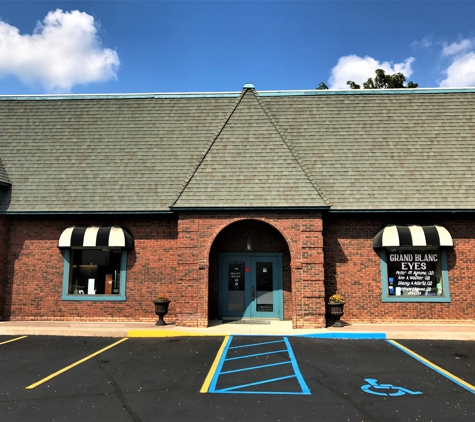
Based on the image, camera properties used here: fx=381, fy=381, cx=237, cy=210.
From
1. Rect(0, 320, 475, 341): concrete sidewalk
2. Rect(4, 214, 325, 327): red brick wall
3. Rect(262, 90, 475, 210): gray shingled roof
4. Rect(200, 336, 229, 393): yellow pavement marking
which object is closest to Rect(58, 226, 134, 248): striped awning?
Rect(4, 214, 325, 327): red brick wall

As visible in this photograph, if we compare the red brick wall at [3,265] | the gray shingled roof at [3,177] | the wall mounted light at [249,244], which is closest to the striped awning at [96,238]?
the red brick wall at [3,265]

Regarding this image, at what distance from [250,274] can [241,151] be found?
434 cm

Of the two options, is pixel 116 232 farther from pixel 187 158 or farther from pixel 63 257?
pixel 187 158

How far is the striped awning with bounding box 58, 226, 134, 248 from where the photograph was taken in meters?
12.8

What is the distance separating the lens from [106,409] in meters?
5.86

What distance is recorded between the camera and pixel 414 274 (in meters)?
12.8

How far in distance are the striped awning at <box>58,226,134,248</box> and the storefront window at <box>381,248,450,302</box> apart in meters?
8.75

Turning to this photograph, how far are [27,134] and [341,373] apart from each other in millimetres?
14434

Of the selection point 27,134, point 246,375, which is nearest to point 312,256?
point 246,375

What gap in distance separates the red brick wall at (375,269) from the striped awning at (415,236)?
44 centimetres

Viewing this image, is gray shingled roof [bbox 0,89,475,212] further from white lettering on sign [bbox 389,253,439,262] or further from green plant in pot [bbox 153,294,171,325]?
green plant in pot [bbox 153,294,171,325]

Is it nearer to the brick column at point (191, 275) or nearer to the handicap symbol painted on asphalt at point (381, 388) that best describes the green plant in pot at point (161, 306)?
the brick column at point (191, 275)

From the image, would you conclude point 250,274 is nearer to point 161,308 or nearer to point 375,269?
point 161,308

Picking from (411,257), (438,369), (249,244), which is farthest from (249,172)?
(438,369)
